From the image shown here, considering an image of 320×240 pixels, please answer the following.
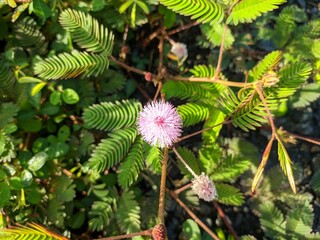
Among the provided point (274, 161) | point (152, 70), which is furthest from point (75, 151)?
point (274, 161)

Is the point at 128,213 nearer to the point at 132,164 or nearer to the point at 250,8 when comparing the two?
the point at 132,164

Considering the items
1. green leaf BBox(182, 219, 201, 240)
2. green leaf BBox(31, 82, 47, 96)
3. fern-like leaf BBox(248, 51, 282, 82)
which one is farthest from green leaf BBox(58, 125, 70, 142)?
fern-like leaf BBox(248, 51, 282, 82)

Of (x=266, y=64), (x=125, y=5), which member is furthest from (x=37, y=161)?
(x=266, y=64)

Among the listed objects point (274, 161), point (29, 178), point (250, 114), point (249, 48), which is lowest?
point (29, 178)

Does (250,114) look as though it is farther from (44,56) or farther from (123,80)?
(44,56)

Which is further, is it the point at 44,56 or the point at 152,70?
the point at 152,70

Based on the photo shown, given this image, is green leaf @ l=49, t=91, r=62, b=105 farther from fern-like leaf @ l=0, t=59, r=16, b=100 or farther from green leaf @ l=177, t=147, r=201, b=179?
green leaf @ l=177, t=147, r=201, b=179

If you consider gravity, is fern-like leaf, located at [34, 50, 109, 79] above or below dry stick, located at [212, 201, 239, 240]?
above

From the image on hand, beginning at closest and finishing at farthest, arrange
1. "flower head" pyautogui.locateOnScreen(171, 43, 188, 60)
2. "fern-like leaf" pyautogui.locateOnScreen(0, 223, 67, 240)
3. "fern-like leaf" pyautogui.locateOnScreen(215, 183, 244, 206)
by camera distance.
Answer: "fern-like leaf" pyautogui.locateOnScreen(0, 223, 67, 240)
"fern-like leaf" pyautogui.locateOnScreen(215, 183, 244, 206)
"flower head" pyautogui.locateOnScreen(171, 43, 188, 60)
